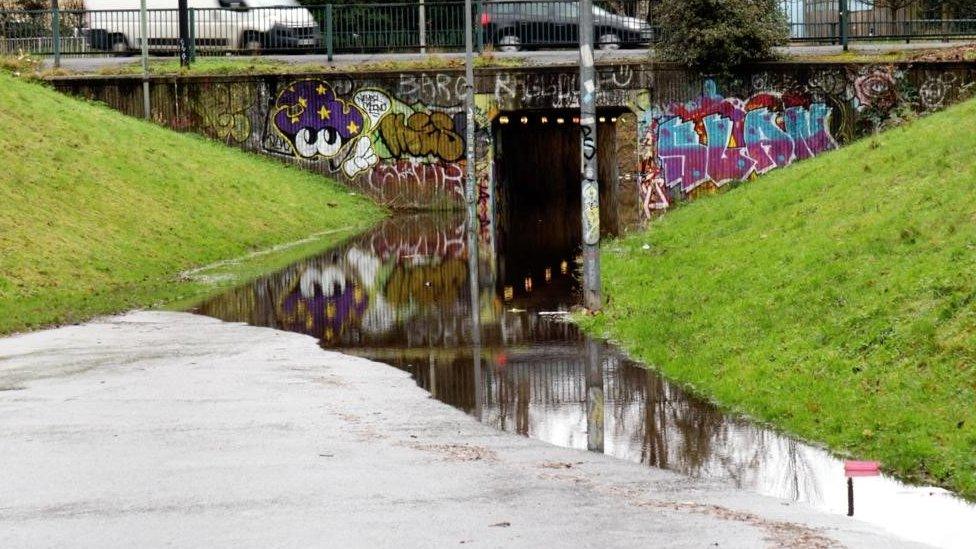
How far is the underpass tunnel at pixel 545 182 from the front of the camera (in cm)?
3241

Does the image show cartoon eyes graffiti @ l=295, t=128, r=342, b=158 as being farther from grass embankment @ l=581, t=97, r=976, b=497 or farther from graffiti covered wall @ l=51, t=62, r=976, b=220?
grass embankment @ l=581, t=97, r=976, b=497

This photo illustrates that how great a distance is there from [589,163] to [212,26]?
2875 cm

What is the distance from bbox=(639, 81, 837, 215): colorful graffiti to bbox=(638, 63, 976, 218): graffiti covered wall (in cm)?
3

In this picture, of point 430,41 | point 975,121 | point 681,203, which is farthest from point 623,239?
point 430,41

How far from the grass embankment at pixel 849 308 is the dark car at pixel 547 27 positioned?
17803 millimetres

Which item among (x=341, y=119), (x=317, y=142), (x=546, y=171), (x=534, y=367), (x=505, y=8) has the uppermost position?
(x=505, y=8)

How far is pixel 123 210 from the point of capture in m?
27.7

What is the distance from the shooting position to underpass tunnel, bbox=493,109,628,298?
1276 inches

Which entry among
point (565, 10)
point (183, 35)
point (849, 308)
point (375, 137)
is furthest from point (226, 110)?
point (849, 308)

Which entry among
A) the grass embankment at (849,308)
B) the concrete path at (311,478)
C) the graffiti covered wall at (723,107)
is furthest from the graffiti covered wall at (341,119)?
the concrete path at (311,478)

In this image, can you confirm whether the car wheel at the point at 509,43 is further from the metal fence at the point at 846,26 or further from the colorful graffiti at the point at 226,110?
the metal fence at the point at 846,26

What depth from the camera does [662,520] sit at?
27.5 ft

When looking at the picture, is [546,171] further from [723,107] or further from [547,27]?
[723,107]

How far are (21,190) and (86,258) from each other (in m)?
2.88
